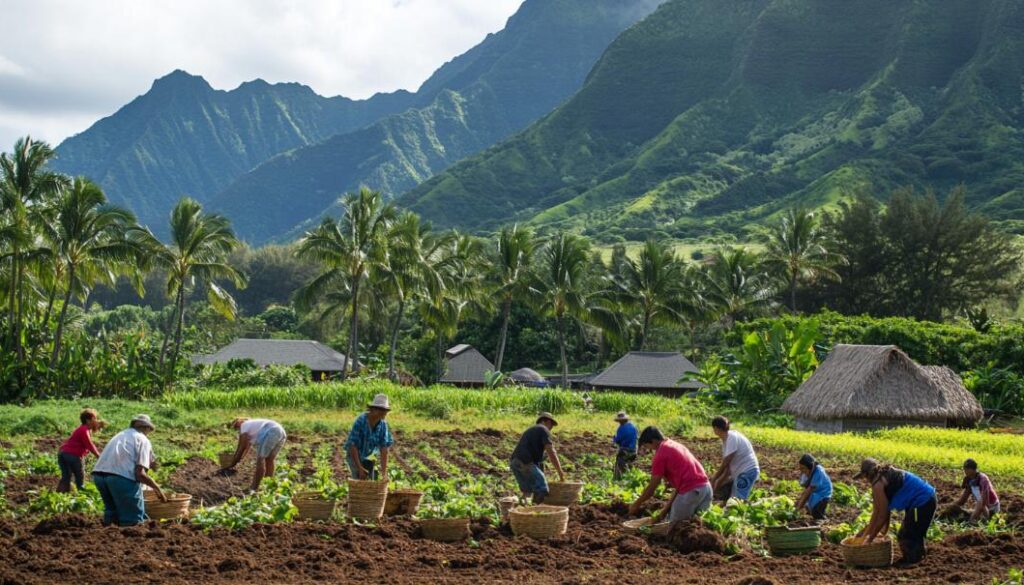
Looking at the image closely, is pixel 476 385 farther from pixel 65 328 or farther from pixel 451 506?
pixel 451 506

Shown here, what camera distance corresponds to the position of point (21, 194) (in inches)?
1391

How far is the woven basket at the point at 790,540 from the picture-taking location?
453 inches

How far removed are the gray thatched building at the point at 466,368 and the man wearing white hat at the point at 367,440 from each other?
4489 cm

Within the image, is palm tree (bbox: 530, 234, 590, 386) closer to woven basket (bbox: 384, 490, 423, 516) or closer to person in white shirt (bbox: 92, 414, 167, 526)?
woven basket (bbox: 384, 490, 423, 516)

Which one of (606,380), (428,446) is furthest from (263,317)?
(428,446)

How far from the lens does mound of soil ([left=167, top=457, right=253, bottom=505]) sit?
15695mm

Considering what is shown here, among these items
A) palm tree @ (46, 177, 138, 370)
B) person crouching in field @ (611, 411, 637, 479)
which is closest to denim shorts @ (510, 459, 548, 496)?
person crouching in field @ (611, 411, 637, 479)

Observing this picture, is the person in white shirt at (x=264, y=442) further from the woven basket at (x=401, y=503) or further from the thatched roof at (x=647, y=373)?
the thatched roof at (x=647, y=373)

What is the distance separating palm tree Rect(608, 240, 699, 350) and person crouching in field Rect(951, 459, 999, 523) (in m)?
37.3

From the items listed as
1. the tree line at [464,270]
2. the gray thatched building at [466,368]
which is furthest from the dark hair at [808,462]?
the gray thatched building at [466,368]

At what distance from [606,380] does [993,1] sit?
123m

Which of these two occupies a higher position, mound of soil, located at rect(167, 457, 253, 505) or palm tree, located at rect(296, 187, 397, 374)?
palm tree, located at rect(296, 187, 397, 374)

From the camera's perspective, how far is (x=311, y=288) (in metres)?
46.7

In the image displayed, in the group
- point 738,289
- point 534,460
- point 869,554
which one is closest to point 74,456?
point 534,460
